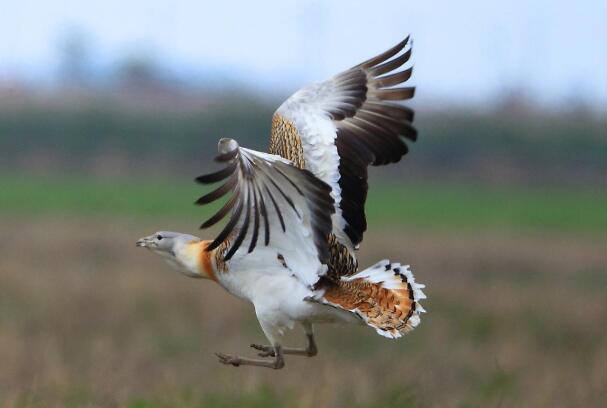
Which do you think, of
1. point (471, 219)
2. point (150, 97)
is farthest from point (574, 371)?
point (150, 97)

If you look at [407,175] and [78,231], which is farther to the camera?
[407,175]

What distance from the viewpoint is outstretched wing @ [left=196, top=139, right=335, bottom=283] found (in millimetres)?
6539

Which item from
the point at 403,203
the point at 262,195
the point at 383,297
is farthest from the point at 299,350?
the point at 403,203

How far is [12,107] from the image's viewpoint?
148 feet

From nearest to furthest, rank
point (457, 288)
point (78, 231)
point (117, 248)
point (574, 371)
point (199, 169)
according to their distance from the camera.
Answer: point (574, 371) < point (457, 288) < point (117, 248) < point (78, 231) < point (199, 169)

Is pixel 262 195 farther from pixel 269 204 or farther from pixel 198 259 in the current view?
pixel 198 259

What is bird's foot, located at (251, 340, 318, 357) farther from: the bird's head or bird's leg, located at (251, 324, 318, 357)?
the bird's head

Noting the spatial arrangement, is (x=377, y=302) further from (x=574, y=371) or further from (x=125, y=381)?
(x=574, y=371)

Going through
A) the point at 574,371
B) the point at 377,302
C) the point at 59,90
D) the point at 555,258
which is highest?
the point at 377,302

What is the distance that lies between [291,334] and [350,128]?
470 centimetres

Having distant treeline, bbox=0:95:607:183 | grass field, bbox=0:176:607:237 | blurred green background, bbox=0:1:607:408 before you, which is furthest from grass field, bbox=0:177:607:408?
distant treeline, bbox=0:95:607:183

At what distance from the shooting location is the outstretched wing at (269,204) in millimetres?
6539

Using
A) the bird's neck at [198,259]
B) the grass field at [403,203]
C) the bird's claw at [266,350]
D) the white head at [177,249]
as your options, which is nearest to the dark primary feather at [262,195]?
the bird's neck at [198,259]

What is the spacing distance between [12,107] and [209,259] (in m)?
38.9
